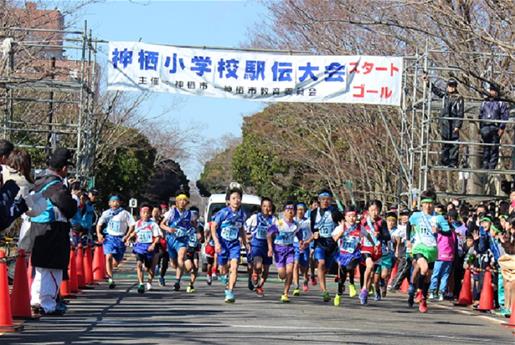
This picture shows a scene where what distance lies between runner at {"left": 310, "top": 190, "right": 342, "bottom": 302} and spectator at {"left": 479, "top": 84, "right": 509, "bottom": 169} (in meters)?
3.85

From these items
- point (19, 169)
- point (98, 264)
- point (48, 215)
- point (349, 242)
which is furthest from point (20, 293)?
point (98, 264)

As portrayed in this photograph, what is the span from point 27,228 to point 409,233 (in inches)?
266

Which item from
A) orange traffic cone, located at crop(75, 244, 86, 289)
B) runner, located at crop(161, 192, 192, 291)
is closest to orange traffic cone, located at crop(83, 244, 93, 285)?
orange traffic cone, located at crop(75, 244, 86, 289)

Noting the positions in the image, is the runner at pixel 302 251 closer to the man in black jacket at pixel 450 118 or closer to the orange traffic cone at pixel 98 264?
the man in black jacket at pixel 450 118

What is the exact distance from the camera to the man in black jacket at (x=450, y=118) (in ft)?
75.1

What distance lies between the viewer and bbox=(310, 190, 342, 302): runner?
813 inches

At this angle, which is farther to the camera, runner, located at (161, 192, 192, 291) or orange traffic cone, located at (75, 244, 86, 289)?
runner, located at (161, 192, 192, 291)

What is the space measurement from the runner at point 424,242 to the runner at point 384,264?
1.43m

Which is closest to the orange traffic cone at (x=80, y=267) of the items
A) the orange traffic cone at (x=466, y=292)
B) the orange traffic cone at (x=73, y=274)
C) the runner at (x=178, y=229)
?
the orange traffic cone at (x=73, y=274)

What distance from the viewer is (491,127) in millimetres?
23406

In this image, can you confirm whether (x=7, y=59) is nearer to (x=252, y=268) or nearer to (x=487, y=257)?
(x=252, y=268)

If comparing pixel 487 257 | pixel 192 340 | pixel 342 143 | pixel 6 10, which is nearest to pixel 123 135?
pixel 342 143

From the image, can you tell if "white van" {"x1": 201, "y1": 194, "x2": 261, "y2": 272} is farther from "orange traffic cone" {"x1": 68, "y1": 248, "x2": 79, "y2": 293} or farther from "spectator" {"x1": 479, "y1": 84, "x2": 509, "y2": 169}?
"orange traffic cone" {"x1": 68, "y1": 248, "x2": 79, "y2": 293}

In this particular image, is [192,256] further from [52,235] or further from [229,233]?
[52,235]
